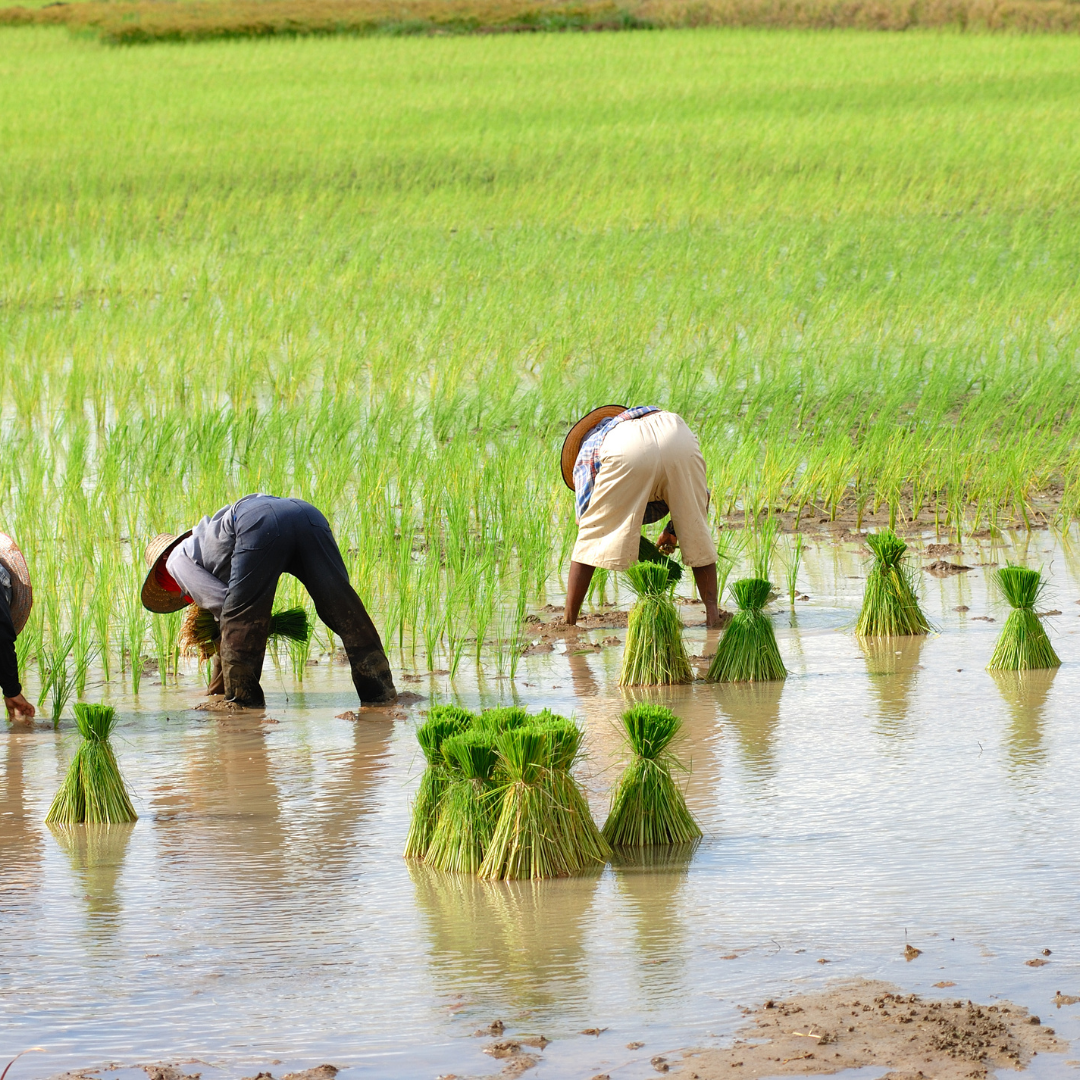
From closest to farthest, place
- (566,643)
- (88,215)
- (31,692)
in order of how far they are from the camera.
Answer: (31,692) < (566,643) < (88,215)

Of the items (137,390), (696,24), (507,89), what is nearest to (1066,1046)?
(137,390)

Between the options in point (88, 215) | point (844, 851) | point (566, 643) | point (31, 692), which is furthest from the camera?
point (88, 215)

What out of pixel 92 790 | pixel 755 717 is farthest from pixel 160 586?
pixel 755 717

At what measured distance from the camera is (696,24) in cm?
3362

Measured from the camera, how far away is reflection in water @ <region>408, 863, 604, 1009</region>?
284cm

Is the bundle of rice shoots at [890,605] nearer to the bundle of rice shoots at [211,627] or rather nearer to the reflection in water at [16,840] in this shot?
the bundle of rice shoots at [211,627]

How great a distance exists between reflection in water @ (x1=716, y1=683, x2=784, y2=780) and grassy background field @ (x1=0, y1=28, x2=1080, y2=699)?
100cm

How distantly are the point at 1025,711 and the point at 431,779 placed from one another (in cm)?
200

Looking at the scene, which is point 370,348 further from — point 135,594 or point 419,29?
point 419,29

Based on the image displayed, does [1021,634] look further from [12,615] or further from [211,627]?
[12,615]

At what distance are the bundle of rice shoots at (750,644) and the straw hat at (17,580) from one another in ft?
7.45

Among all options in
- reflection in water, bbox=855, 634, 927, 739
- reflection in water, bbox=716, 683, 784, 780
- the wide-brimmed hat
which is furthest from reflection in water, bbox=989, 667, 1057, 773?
the wide-brimmed hat

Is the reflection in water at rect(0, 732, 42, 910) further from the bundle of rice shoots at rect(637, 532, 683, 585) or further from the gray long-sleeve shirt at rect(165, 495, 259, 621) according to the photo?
the bundle of rice shoots at rect(637, 532, 683, 585)

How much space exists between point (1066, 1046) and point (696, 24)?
33550 millimetres
